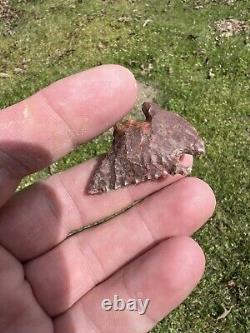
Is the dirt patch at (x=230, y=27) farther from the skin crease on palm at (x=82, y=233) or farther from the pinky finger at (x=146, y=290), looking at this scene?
the pinky finger at (x=146, y=290)

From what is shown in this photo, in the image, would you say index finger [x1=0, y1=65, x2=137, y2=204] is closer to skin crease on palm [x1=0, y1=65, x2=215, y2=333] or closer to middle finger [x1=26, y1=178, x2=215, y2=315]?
skin crease on palm [x1=0, y1=65, x2=215, y2=333]

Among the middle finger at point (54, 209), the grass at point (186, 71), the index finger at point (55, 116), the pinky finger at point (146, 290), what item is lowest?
the grass at point (186, 71)

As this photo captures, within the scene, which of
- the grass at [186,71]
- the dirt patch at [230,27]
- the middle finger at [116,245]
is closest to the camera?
the middle finger at [116,245]

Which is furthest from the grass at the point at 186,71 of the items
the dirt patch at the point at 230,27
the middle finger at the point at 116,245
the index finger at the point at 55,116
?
the index finger at the point at 55,116

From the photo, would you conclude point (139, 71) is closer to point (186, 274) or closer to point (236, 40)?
point (236, 40)

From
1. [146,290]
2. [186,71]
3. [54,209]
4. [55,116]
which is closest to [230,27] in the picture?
[186,71]

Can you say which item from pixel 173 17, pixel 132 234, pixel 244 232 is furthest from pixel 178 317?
pixel 173 17
